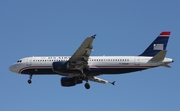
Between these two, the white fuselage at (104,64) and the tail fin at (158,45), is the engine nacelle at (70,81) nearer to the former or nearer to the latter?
the white fuselage at (104,64)

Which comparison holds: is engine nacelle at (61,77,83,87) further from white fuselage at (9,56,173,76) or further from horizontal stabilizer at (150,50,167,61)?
horizontal stabilizer at (150,50,167,61)

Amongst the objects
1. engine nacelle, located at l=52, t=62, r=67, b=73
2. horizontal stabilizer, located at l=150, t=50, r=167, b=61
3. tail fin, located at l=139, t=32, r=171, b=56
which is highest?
tail fin, located at l=139, t=32, r=171, b=56

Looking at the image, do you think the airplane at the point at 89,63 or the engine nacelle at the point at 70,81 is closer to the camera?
the airplane at the point at 89,63

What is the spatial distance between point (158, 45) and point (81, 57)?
39.6 feet

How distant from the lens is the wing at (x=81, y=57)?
251ft

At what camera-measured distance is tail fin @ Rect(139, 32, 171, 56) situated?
82.3 meters

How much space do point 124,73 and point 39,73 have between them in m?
12.9

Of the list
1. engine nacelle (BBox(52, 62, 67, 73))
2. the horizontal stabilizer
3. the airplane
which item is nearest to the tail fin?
the airplane

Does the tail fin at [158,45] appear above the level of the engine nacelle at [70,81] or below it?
above

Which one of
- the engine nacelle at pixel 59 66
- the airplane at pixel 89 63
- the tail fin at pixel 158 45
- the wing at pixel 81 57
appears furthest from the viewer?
the tail fin at pixel 158 45

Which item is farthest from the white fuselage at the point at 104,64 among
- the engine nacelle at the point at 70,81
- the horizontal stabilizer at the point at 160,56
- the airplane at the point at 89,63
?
the engine nacelle at the point at 70,81

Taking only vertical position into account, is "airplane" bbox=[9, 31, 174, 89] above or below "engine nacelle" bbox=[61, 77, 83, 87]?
above

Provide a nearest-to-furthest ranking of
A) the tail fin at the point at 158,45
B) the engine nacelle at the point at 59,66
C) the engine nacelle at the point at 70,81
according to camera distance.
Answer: the engine nacelle at the point at 59,66 → the tail fin at the point at 158,45 → the engine nacelle at the point at 70,81

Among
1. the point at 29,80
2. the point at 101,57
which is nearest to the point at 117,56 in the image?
the point at 101,57
